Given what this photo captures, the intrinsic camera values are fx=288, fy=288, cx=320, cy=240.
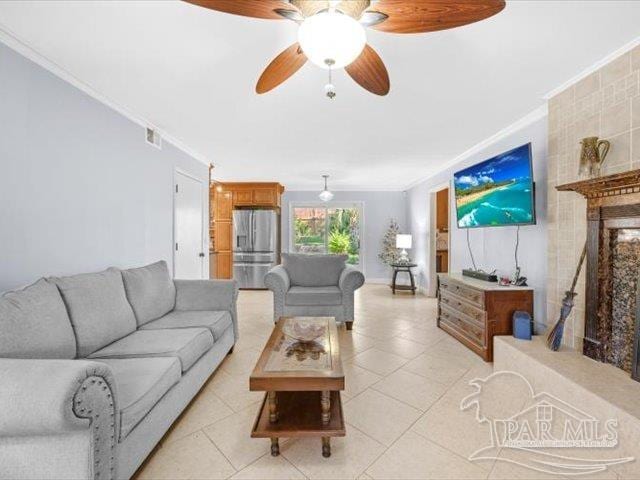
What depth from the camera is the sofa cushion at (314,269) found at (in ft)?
13.3

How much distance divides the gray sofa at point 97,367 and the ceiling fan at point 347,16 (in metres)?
1.45

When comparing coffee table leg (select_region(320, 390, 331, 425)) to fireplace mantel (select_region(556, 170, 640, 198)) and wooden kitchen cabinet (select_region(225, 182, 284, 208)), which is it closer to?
fireplace mantel (select_region(556, 170, 640, 198))

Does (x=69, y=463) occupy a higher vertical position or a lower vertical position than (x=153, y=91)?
lower

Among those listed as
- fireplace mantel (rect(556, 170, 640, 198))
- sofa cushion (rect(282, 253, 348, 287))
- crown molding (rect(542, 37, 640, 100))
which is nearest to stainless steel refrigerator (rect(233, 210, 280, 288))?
sofa cushion (rect(282, 253, 348, 287))

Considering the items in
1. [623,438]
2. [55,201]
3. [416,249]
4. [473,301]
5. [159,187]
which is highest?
[159,187]

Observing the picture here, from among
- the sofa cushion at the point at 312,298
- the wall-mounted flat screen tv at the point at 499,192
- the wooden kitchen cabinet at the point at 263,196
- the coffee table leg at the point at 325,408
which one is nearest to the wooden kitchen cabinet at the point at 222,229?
the wooden kitchen cabinet at the point at 263,196

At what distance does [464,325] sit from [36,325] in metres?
3.35

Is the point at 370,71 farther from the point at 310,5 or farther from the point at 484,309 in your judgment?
the point at 484,309

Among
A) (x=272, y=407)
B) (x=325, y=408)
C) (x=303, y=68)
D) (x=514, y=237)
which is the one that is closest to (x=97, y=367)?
(x=272, y=407)

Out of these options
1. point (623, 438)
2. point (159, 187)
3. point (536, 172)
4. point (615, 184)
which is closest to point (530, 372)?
point (623, 438)

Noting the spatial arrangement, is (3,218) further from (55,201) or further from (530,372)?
(530,372)

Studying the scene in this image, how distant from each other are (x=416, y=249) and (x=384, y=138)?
10.8 feet

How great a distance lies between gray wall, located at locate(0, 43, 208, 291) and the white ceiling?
205mm

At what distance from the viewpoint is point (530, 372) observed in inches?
78.5
